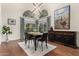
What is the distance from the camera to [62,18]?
3.06 m

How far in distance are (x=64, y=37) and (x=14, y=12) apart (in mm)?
1188

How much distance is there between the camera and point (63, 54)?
297cm

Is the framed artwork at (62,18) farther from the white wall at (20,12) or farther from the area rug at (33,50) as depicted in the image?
the area rug at (33,50)

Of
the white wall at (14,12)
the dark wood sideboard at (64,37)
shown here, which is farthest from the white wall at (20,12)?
the dark wood sideboard at (64,37)

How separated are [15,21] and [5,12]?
0.27 metres

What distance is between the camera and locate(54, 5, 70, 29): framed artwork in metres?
2.97

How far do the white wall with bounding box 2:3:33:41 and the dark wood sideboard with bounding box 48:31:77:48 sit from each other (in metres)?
0.70

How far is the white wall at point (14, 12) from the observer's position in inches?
115

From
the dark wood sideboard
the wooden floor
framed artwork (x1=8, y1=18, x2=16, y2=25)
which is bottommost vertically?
the wooden floor

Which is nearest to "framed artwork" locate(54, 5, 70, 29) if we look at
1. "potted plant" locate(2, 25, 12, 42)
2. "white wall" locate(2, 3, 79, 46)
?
"white wall" locate(2, 3, 79, 46)

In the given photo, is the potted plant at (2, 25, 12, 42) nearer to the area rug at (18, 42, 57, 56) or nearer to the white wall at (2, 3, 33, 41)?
the white wall at (2, 3, 33, 41)

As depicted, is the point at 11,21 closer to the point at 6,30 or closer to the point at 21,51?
the point at 6,30

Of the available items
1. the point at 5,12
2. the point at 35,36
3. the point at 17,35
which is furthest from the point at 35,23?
the point at 5,12

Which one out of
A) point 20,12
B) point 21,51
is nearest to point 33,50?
point 21,51
